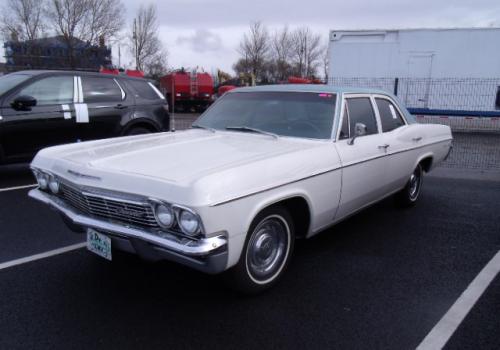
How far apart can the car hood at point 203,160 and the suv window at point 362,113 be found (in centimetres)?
64

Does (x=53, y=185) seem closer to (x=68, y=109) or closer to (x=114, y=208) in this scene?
(x=114, y=208)

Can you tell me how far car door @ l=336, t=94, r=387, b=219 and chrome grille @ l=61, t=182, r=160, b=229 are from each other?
182 centimetres

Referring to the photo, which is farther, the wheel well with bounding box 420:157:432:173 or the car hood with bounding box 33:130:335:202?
the wheel well with bounding box 420:157:432:173

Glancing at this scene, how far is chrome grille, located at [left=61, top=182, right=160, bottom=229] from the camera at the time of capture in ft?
8.96

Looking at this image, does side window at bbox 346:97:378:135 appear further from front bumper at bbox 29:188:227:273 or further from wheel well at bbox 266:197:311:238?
front bumper at bbox 29:188:227:273

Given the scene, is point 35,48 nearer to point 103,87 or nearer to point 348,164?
point 103,87

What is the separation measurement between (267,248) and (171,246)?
36.1 inches

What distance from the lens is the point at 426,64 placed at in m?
15.2

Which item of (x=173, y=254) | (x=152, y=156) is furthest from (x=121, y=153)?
(x=173, y=254)

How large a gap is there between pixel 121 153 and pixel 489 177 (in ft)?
22.5

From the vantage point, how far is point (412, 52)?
600 inches

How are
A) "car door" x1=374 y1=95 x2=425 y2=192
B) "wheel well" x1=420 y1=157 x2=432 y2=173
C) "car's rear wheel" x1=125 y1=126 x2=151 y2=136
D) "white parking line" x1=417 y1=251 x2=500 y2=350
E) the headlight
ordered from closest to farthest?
"white parking line" x1=417 y1=251 x2=500 y2=350 < the headlight < "car door" x1=374 y1=95 x2=425 y2=192 < "wheel well" x1=420 y1=157 x2=432 y2=173 < "car's rear wheel" x1=125 y1=126 x2=151 y2=136

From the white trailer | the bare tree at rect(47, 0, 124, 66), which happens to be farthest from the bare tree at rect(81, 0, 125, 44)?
the white trailer

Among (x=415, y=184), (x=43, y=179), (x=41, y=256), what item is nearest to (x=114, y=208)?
(x=43, y=179)
